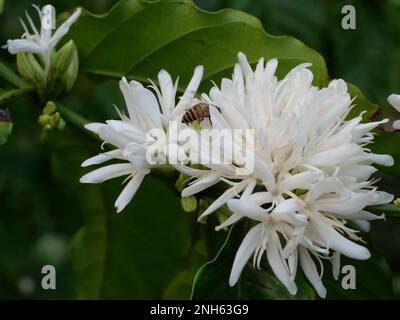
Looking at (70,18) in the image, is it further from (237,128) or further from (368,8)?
(368,8)

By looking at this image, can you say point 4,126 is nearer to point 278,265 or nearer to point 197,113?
point 197,113

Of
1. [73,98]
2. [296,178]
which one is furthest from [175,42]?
[73,98]

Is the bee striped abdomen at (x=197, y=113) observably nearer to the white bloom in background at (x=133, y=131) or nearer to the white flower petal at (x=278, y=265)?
the white bloom in background at (x=133, y=131)

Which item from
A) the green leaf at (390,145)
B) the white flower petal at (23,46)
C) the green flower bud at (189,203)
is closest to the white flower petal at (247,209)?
the green flower bud at (189,203)

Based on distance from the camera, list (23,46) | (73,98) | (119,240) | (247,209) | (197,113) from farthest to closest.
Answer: (73,98) < (119,240) < (23,46) < (197,113) < (247,209)

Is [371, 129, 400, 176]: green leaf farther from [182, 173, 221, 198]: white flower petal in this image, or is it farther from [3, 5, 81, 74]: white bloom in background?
[3, 5, 81, 74]: white bloom in background

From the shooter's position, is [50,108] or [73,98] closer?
[50,108]
